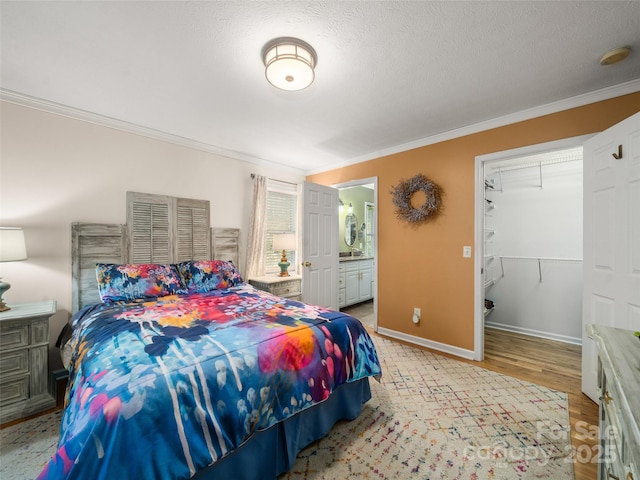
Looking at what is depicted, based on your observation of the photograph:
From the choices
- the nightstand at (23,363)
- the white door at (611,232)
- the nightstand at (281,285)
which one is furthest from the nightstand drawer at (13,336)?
the white door at (611,232)

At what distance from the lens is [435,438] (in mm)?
1790

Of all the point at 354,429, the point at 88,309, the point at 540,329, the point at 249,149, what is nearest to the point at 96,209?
the point at 88,309

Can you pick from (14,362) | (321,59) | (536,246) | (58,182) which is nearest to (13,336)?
(14,362)

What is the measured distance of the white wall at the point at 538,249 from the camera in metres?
3.49

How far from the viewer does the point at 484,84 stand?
221 centimetres

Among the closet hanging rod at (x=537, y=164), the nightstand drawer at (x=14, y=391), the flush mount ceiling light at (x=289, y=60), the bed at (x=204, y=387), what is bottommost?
the nightstand drawer at (x=14, y=391)

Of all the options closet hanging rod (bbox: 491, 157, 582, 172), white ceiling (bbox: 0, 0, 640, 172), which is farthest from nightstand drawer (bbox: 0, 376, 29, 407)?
closet hanging rod (bbox: 491, 157, 582, 172)

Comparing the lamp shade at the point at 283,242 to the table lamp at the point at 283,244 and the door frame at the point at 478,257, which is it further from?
the door frame at the point at 478,257

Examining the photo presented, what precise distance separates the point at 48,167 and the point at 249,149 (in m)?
2.08

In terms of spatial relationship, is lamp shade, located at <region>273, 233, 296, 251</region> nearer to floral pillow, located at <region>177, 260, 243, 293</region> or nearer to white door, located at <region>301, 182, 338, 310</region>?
white door, located at <region>301, 182, 338, 310</region>

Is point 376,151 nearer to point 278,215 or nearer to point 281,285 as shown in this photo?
point 278,215

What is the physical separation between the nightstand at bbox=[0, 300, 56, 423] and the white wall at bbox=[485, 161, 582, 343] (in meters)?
5.12

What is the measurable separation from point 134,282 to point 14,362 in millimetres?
900

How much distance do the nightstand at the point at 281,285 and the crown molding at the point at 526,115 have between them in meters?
2.11
